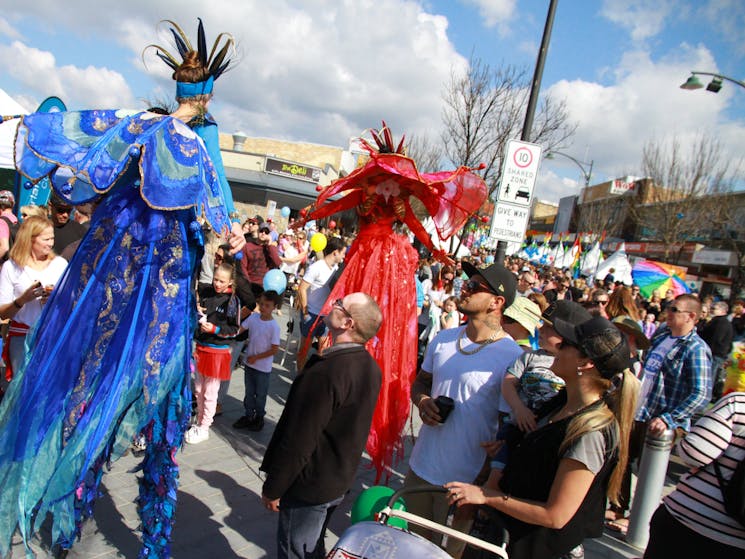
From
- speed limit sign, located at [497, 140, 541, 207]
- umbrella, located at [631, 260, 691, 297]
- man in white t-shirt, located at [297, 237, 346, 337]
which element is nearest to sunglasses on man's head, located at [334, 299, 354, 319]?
man in white t-shirt, located at [297, 237, 346, 337]

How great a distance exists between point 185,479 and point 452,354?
91.4 inches

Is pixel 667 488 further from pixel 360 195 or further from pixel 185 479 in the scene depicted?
pixel 185 479

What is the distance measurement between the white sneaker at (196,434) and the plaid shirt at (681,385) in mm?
3843

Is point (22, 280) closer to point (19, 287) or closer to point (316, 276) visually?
point (19, 287)

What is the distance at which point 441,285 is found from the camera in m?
9.67

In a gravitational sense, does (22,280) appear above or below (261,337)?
above

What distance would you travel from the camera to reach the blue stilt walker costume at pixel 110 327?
96.6 inches

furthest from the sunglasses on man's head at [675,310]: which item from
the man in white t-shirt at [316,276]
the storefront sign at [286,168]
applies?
the storefront sign at [286,168]

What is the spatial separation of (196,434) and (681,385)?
4.13 m

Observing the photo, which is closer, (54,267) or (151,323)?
(151,323)

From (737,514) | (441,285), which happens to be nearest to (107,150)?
(737,514)

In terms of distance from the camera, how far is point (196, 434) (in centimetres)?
468

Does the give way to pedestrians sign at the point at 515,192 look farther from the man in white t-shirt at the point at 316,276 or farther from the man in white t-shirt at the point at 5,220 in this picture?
the man in white t-shirt at the point at 5,220

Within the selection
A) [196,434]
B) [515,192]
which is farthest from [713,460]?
[515,192]
